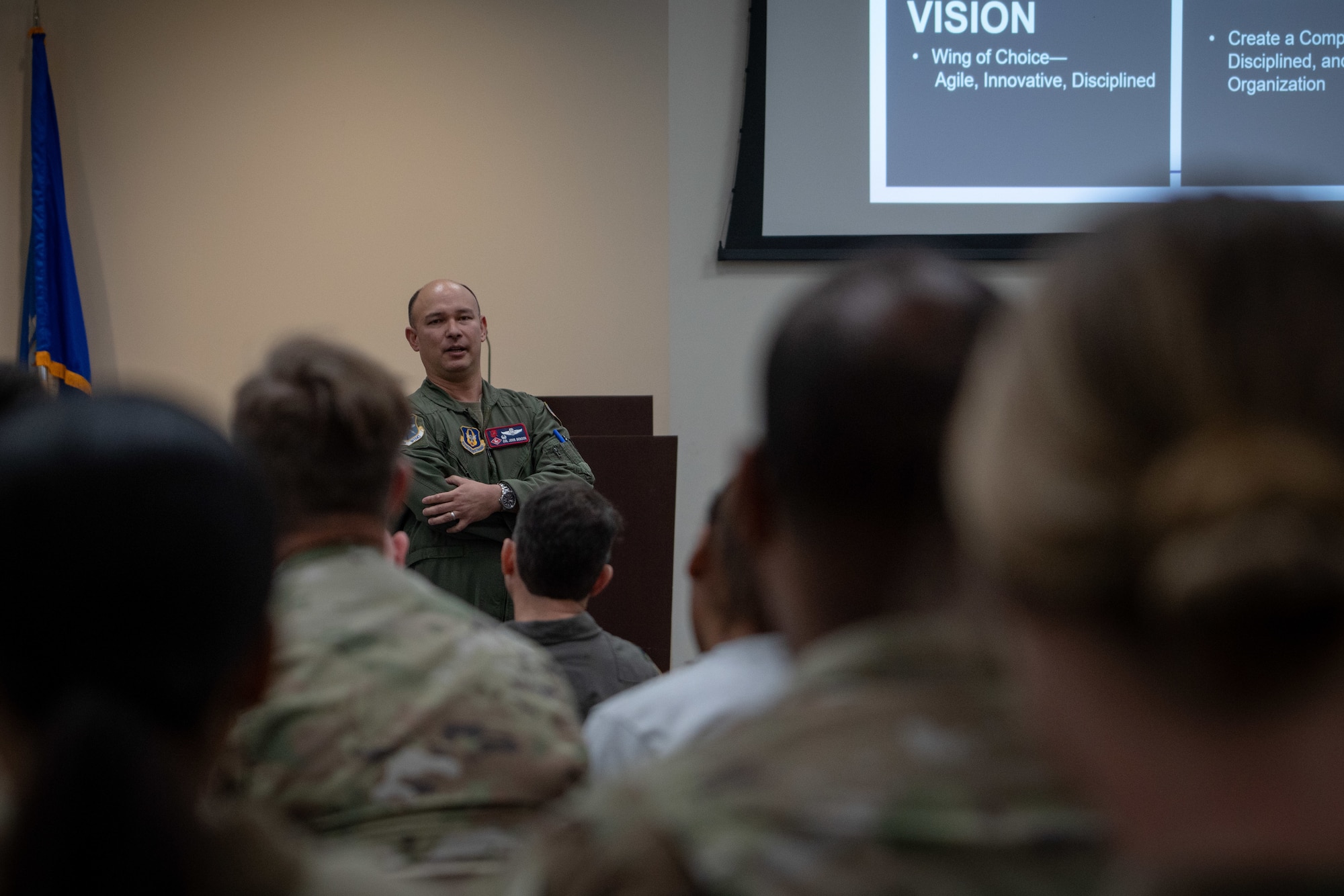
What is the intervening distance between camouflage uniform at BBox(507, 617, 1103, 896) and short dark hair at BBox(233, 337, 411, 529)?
2.08 ft

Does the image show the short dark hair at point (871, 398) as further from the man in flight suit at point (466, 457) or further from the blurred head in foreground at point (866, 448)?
the man in flight suit at point (466, 457)

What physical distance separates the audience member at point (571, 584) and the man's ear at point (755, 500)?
1212 millimetres

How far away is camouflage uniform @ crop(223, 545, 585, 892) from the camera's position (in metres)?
1.02

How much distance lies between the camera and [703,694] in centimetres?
132

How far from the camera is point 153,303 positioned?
5012 millimetres

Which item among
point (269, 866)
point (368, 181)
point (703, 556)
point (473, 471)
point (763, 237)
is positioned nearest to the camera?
point (269, 866)

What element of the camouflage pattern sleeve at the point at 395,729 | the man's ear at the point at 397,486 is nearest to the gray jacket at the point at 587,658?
the man's ear at the point at 397,486

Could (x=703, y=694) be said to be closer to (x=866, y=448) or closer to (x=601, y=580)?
(x=866, y=448)

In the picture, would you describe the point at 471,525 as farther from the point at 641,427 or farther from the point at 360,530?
the point at 360,530

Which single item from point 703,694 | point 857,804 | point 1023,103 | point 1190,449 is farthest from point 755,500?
point 1023,103

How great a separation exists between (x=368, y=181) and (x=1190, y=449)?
4980 mm

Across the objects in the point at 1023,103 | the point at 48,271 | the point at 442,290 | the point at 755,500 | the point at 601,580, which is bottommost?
the point at 601,580

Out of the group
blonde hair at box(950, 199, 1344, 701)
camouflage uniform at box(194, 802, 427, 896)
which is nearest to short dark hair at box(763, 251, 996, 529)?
blonde hair at box(950, 199, 1344, 701)

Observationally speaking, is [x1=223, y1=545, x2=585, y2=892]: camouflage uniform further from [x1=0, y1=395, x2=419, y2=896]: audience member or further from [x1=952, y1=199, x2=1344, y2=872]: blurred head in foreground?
[x1=952, y1=199, x2=1344, y2=872]: blurred head in foreground
